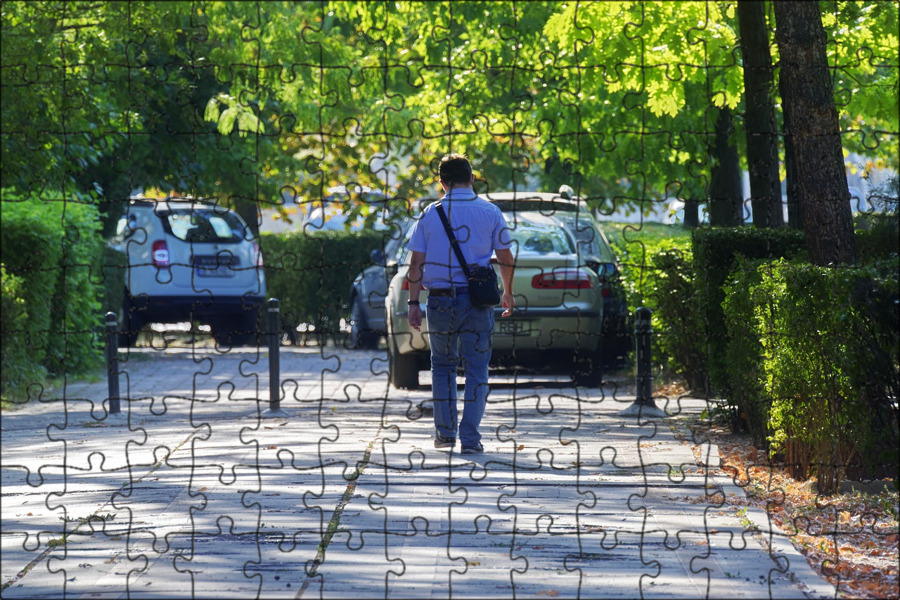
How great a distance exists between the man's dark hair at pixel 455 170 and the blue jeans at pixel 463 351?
2.52 feet

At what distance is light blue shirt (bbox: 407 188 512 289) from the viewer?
8680 mm

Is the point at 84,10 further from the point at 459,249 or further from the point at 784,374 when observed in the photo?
the point at 784,374

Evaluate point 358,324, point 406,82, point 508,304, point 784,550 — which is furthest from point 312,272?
point 784,550

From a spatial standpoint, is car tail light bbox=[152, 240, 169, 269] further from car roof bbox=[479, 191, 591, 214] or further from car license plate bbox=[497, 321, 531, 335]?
car license plate bbox=[497, 321, 531, 335]

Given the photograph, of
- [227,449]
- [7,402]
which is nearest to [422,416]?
[227,449]

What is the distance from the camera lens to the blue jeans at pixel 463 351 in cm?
898

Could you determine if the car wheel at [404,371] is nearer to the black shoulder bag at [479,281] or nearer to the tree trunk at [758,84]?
the tree trunk at [758,84]

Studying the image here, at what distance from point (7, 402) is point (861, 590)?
30.8ft

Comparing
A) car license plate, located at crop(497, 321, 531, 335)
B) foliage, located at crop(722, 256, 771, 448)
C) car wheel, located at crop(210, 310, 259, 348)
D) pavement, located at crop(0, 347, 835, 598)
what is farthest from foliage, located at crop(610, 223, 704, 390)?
car wheel, located at crop(210, 310, 259, 348)

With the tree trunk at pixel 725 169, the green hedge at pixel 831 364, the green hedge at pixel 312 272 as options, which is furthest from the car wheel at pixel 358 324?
the green hedge at pixel 831 364

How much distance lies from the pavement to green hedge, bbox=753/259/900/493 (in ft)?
1.89

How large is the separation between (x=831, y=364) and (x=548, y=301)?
565 cm

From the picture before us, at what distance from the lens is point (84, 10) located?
1502cm

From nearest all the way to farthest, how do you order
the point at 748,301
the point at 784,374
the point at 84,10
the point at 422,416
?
1. the point at 784,374
2. the point at 748,301
3. the point at 422,416
4. the point at 84,10
